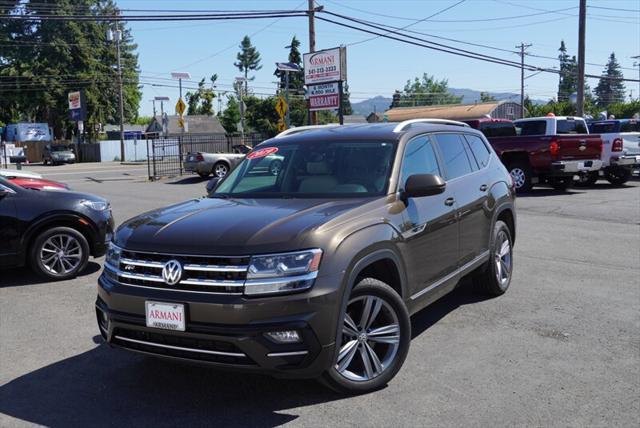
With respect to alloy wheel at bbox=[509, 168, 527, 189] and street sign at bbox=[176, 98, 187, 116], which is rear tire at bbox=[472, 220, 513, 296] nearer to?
alloy wheel at bbox=[509, 168, 527, 189]

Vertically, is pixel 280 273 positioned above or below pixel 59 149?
below

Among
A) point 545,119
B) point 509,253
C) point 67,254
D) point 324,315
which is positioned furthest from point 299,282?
point 545,119

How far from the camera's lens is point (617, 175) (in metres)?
18.8

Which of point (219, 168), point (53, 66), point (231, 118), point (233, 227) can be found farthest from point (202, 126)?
point (233, 227)

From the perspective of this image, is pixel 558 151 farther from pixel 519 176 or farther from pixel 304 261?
pixel 304 261

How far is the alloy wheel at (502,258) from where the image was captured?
6348mm

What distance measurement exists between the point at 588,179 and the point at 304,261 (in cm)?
1804

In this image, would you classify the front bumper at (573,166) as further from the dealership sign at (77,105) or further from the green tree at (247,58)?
the green tree at (247,58)

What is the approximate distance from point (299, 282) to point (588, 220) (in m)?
10.2

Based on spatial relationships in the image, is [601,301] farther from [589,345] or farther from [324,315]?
[324,315]

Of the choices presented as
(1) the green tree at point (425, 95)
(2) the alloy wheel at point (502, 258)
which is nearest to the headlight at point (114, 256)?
(2) the alloy wheel at point (502, 258)

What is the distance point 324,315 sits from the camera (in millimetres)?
3551

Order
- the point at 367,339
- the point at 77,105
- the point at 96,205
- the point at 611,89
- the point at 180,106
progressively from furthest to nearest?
the point at 611,89
the point at 77,105
the point at 180,106
the point at 96,205
the point at 367,339

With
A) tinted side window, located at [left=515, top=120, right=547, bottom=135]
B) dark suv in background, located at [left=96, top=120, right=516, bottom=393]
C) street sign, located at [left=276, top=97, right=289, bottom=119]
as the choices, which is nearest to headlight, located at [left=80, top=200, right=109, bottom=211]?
dark suv in background, located at [left=96, top=120, right=516, bottom=393]
